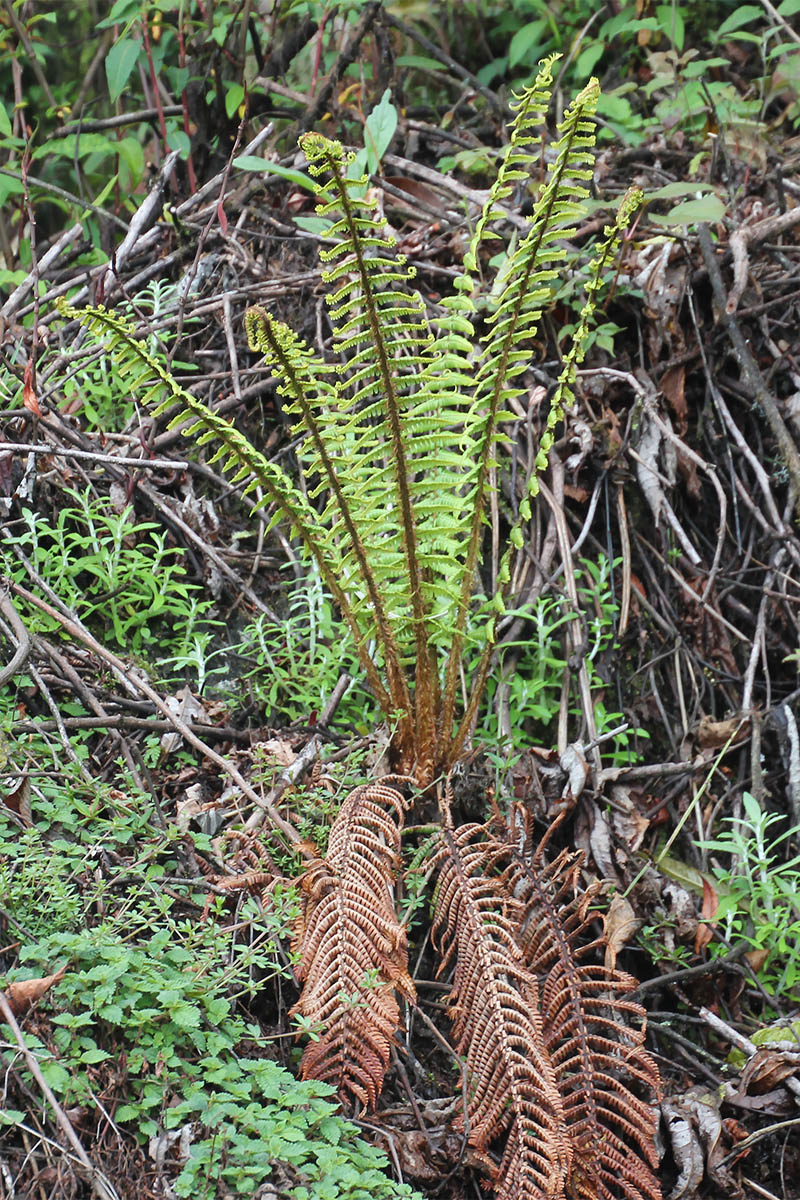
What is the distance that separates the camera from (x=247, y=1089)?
1868mm

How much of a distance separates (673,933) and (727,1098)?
43cm

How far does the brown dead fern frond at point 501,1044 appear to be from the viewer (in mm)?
1989

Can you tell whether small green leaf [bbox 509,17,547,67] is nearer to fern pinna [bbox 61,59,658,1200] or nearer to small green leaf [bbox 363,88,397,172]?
small green leaf [bbox 363,88,397,172]

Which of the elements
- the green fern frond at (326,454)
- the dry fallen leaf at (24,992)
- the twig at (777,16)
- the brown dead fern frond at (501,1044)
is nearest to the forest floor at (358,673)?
the dry fallen leaf at (24,992)

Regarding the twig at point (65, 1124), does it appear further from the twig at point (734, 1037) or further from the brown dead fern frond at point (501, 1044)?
the twig at point (734, 1037)

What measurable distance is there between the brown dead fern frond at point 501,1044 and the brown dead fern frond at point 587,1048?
0.21 feet

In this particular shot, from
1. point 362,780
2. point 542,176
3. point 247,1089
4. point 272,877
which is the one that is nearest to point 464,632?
point 362,780

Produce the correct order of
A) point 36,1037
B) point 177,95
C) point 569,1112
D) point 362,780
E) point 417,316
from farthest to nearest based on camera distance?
point 177,95
point 417,316
point 362,780
point 569,1112
point 36,1037

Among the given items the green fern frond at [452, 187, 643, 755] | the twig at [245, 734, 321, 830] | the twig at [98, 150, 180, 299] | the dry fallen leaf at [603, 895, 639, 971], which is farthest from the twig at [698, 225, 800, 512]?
the twig at [98, 150, 180, 299]

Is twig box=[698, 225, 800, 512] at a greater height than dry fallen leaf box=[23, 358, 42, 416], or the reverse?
dry fallen leaf box=[23, 358, 42, 416]

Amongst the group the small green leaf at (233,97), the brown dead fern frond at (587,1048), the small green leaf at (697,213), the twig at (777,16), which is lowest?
the brown dead fern frond at (587,1048)

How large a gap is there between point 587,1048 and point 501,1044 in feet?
0.72

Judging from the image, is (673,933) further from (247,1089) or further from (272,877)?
(247,1089)

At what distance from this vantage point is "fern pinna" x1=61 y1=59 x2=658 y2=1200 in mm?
2064
